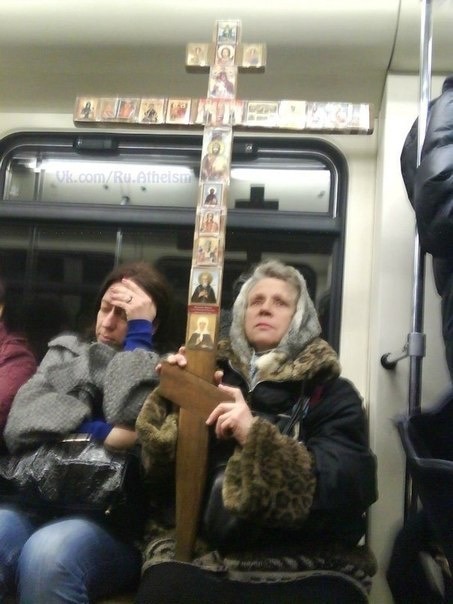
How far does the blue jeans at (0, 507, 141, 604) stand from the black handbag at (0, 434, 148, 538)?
3cm

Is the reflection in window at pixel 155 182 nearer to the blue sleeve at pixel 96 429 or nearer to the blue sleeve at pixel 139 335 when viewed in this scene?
the blue sleeve at pixel 139 335

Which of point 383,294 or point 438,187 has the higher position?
point 438,187

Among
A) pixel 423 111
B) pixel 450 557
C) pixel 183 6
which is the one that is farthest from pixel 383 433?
pixel 183 6

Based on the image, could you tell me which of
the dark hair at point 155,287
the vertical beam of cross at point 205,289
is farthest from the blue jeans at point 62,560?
the dark hair at point 155,287

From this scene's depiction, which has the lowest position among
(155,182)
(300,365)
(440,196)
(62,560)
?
Answer: (62,560)

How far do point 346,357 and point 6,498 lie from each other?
1.13 meters

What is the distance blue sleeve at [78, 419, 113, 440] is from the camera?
164cm

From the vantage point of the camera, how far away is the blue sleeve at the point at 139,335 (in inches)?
69.6

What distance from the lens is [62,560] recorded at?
56.1 inches

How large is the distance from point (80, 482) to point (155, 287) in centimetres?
60

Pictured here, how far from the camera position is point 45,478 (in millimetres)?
1555

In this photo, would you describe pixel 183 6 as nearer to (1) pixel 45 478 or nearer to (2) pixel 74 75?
(2) pixel 74 75

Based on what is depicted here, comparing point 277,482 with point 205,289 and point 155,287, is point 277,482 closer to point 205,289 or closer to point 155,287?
point 205,289

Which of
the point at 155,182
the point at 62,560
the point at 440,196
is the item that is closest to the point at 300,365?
the point at 440,196
